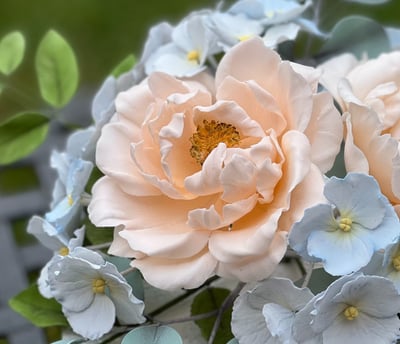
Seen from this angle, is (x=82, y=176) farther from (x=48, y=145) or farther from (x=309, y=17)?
(x=48, y=145)

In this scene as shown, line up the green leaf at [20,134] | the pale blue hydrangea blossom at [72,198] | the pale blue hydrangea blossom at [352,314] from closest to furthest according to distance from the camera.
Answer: the pale blue hydrangea blossom at [352,314] < the pale blue hydrangea blossom at [72,198] < the green leaf at [20,134]

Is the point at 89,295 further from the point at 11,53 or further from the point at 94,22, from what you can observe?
the point at 94,22

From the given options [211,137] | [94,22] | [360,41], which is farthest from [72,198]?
[94,22]

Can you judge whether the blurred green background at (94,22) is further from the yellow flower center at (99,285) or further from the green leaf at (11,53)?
the yellow flower center at (99,285)

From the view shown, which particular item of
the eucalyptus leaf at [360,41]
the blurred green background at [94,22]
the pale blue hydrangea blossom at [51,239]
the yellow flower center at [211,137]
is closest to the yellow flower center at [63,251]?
the pale blue hydrangea blossom at [51,239]

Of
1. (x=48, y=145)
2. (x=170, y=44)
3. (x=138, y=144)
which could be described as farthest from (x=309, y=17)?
(x=48, y=145)
